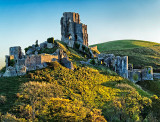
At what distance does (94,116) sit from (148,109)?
653 inches

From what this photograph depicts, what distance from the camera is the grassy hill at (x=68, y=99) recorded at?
2323 centimetres

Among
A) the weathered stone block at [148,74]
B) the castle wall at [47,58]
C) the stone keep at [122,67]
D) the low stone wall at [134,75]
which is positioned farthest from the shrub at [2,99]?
the weathered stone block at [148,74]

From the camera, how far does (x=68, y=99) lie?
28.4 meters

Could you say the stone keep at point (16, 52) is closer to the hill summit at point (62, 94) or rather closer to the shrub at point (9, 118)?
the hill summit at point (62, 94)

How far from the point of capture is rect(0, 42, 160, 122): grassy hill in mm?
23234

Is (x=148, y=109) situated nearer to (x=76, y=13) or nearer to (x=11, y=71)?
(x=11, y=71)

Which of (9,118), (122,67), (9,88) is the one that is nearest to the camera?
(9,118)

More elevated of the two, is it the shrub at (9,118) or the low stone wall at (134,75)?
the low stone wall at (134,75)

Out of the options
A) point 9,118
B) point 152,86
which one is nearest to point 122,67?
point 152,86

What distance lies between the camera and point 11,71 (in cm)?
3438

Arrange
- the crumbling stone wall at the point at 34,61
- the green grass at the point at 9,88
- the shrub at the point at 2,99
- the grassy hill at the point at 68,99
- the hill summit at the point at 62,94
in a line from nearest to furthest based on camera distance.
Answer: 1. the grassy hill at the point at 68,99
2. the hill summit at the point at 62,94
3. the green grass at the point at 9,88
4. the shrub at the point at 2,99
5. the crumbling stone wall at the point at 34,61

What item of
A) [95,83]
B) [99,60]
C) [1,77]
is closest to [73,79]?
[95,83]

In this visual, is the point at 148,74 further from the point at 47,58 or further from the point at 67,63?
the point at 47,58

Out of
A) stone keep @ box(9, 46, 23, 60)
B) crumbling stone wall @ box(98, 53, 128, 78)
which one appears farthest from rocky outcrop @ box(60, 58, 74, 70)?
crumbling stone wall @ box(98, 53, 128, 78)
